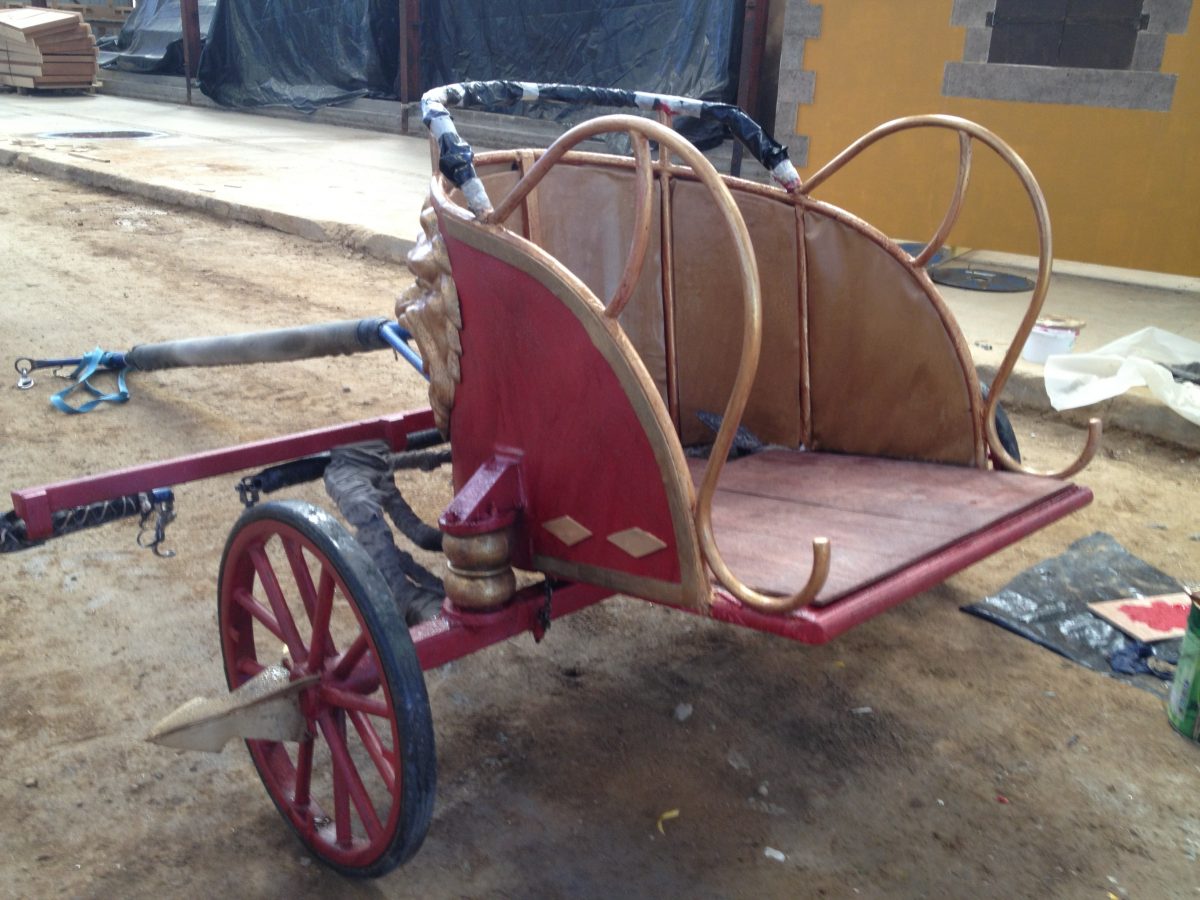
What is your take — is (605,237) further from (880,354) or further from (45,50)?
(45,50)

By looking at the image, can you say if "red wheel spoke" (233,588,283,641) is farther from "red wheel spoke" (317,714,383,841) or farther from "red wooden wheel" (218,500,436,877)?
"red wheel spoke" (317,714,383,841)

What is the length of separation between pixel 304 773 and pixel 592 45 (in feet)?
30.2

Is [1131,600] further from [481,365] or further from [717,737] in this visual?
[481,365]

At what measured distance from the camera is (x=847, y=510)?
2246 mm

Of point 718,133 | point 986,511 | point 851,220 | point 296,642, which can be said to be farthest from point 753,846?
point 718,133

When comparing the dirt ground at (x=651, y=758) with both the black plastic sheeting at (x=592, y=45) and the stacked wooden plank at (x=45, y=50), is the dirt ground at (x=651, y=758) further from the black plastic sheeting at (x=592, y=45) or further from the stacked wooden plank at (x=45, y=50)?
the stacked wooden plank at (x=45, y=50)

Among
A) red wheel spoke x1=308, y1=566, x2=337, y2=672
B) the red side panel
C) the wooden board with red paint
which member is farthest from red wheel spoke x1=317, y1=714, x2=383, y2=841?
the wooden board with red paint

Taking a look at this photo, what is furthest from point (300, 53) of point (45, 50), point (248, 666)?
point (248, 666)

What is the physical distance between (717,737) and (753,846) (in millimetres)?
361

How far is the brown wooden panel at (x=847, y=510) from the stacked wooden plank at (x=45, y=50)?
15.5 m

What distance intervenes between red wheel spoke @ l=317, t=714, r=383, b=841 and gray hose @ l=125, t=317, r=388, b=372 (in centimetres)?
162

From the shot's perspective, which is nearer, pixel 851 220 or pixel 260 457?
pixel 851 220

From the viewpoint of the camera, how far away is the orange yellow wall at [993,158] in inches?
230

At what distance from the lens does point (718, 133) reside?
354 inches
